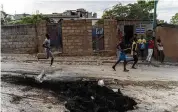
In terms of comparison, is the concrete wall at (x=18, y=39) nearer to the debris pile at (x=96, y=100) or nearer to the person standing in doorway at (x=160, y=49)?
the person standing in doorway at (x=160, y=49)

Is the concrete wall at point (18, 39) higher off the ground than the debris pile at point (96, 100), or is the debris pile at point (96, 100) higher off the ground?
the concrete wall at point (18, 39)

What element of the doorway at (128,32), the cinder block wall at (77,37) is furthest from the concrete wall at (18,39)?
the doorway at (128,32)

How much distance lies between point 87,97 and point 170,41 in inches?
428

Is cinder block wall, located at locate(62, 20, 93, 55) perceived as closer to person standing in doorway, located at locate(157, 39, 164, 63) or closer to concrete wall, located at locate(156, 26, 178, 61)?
person standing in doorway, located at locate(157, 39, 164, 63)

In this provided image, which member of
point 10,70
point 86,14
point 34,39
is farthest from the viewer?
point 86,14

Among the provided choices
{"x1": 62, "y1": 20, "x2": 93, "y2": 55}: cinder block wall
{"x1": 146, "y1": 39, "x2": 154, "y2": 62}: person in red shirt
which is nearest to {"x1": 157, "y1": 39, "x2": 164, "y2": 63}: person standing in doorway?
{"x1": 146, "y1": 39, "x2": 154, "y2": 62}: person in red shirt

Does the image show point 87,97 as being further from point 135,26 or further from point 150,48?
point 135,26

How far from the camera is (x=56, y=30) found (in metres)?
20.4

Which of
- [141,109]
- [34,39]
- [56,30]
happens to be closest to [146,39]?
[56,30]

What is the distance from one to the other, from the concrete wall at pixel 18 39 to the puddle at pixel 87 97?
9955mm

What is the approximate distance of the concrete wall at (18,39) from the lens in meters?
20.7

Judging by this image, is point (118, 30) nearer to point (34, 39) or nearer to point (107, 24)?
point (107, 24)

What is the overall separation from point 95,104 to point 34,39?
1334 centimetres

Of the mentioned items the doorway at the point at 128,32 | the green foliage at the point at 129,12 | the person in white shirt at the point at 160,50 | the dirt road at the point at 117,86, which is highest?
the green foliage at the point at 129,12
